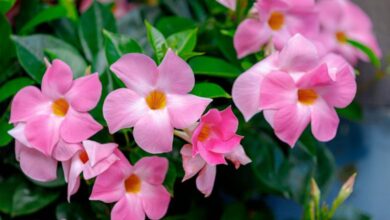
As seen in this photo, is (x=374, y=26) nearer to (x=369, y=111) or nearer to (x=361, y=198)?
(x=369, y=111)

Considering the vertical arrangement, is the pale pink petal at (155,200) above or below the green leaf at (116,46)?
below

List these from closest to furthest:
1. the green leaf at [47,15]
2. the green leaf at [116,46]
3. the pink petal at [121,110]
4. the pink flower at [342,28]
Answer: the pink petal at [121,110] → the green leaf at [116,46] → the green leaf at [47,15] → the pink flower at [342,28]

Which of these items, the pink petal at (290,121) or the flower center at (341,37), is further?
the flower center at (341,37)

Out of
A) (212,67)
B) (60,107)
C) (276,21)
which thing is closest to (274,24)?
(276,21)

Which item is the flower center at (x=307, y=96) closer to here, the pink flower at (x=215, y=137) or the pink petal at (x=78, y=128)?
the pink flower at (x=215, y=137)

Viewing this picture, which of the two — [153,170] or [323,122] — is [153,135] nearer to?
[153,170]

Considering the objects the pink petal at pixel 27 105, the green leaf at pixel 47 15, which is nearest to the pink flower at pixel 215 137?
the pink petal at pixel 27 105

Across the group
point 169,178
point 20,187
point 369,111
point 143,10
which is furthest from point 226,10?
point 369,111

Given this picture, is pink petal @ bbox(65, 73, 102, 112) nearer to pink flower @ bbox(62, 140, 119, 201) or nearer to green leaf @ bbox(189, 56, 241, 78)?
pink flower @ bbox(62, 140, 119, 201)

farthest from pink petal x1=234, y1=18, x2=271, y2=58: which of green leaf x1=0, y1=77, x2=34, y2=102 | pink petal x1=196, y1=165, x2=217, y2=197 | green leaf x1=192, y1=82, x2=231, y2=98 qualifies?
green leaf x1=0, y1=77, x2=34, y2=102
